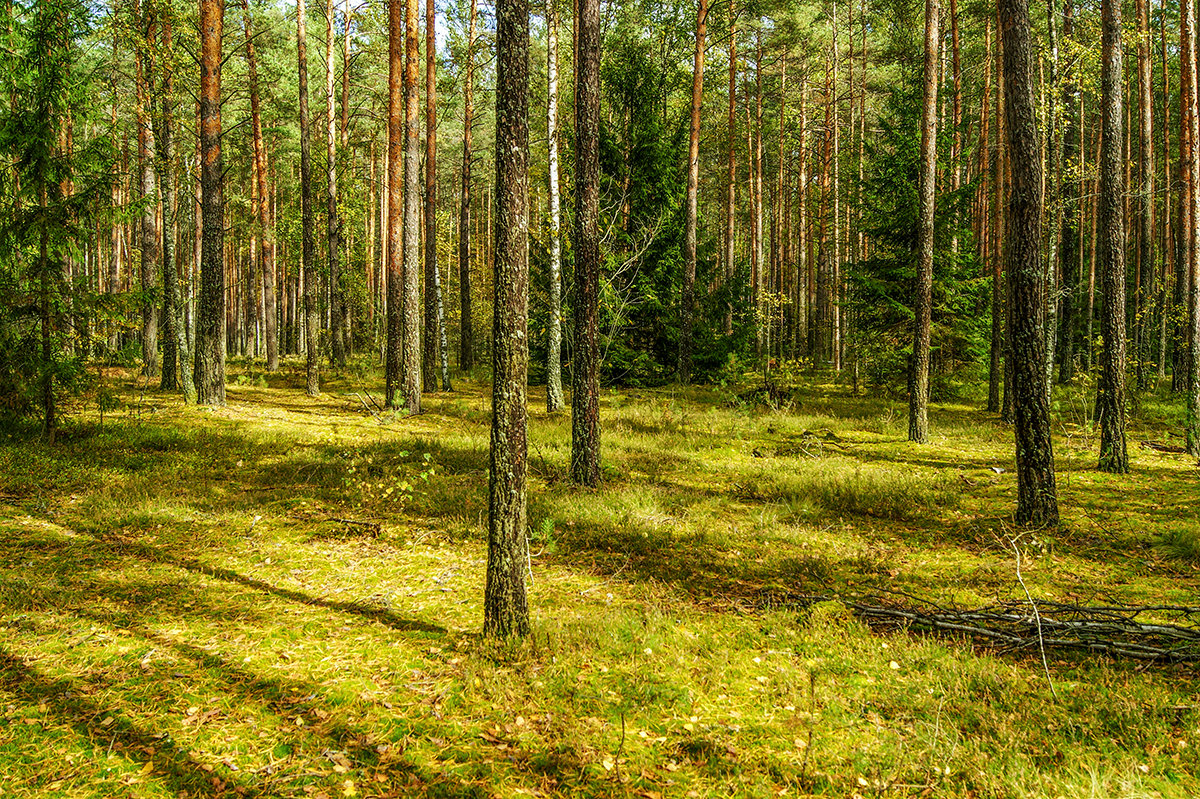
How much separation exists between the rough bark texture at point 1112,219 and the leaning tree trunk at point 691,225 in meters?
10.8

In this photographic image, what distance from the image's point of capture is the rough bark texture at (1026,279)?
A: 711 centimetres

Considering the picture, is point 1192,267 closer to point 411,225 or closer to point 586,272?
point 586,272

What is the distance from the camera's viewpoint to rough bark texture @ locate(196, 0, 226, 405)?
13.4 meters

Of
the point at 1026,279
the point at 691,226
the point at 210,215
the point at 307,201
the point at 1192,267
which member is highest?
the point at 307,201

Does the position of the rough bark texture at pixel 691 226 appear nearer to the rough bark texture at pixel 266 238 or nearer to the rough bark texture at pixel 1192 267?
the rough bark texture at pixel 1192 267

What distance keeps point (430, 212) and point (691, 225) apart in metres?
8.05

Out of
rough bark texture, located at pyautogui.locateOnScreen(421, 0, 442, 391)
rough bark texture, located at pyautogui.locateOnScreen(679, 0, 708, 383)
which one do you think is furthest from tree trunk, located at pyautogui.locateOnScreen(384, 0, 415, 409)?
rough bark texture, located at pyautogui.locateOnScreen(679, 0, 708, 383)

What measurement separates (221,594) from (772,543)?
5619mm

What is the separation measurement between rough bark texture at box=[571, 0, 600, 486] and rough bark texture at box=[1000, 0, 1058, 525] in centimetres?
513

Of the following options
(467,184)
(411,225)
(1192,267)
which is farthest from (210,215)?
(1192,267)

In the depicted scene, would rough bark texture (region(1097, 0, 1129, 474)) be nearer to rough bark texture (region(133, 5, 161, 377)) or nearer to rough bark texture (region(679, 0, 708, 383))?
rough bark texture (region(679, 0, 708, 383))

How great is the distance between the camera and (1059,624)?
4.60 m

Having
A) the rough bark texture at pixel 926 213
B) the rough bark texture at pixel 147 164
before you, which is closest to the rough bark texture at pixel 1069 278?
the rough bark texture at pixel 926 213

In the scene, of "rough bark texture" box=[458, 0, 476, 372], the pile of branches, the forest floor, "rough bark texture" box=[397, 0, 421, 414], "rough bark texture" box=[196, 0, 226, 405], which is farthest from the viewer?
"rough bark texture" box=[458, 0, 476, 372]
